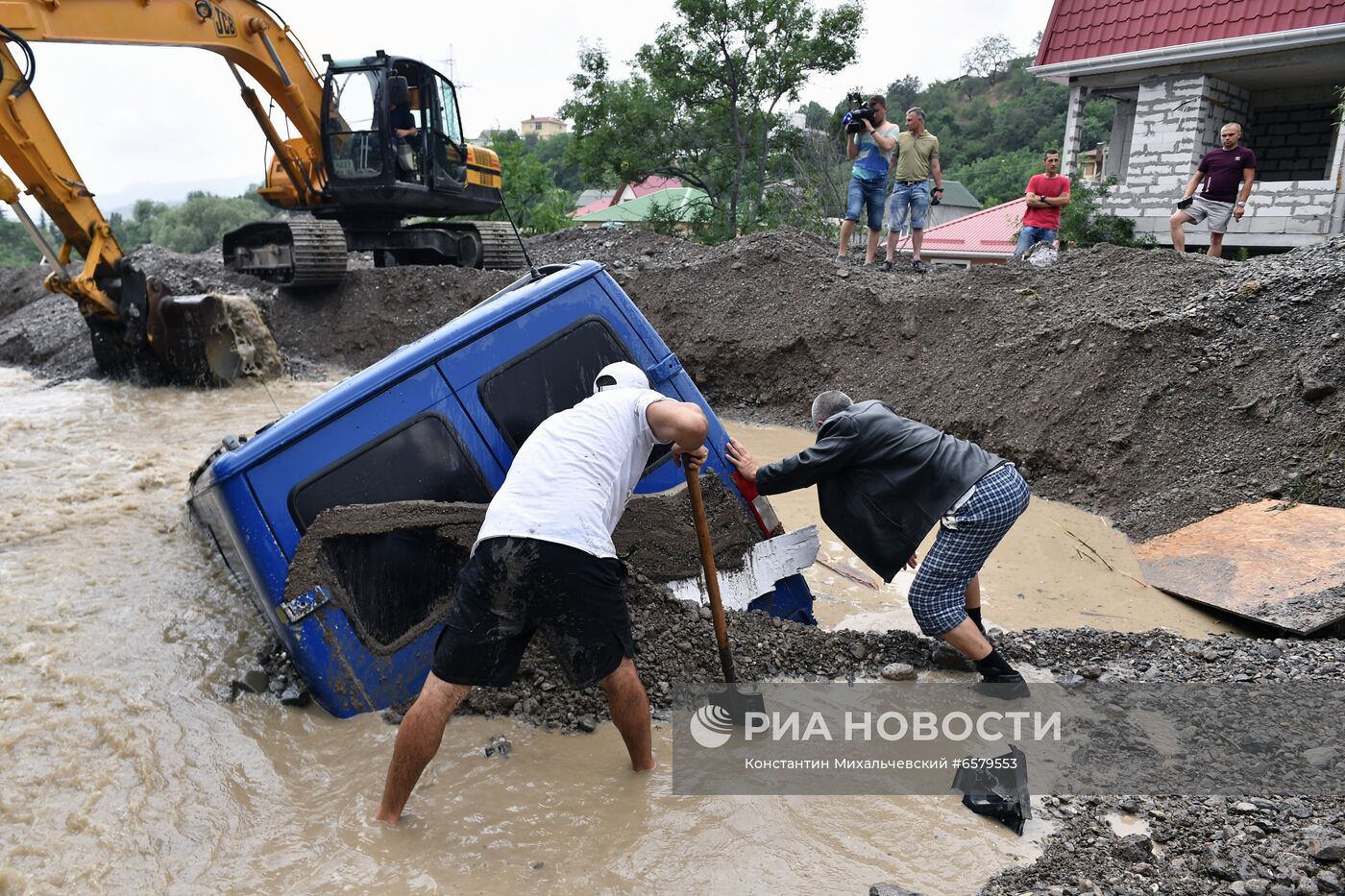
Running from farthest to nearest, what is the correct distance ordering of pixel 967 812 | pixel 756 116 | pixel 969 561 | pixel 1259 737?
pixel 756 116 → pixel 969 561 → pixel 1259 737 → pixel 967 812

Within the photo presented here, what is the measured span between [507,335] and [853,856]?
2200mm

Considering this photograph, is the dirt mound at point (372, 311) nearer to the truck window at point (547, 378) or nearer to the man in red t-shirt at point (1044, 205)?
the man in red t-shirt at point (1044, 205)

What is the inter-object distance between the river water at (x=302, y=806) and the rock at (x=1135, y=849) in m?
0.26

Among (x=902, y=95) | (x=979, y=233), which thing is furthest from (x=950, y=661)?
(x=902, y=95)

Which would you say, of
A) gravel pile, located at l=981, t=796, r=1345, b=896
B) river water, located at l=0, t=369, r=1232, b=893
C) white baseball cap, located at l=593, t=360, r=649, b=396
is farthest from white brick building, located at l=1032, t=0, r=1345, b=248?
river water, located at l=0, t=369, r=1232, b=893

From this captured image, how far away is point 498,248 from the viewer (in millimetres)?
14398

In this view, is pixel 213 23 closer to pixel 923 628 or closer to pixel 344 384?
pixel 344 384

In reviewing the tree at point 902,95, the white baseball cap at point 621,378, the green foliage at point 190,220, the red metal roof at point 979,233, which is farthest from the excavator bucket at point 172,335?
the tree at point 902,95

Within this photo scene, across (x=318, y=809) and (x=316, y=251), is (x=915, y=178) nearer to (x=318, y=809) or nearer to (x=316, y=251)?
(x=316, y=251)

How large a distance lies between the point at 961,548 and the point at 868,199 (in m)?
7.54

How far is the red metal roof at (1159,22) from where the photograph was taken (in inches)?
495

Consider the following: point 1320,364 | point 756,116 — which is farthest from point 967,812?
point 756,116

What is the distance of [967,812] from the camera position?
10.1 feet

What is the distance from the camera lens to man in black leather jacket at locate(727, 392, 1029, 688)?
3.82 m
